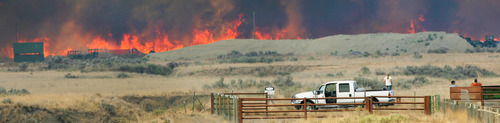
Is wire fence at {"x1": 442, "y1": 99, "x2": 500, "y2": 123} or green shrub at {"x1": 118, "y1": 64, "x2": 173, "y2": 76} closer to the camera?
wire fence at {"x1": 442, "y1": 99, "x2": 500, "y2": 123}

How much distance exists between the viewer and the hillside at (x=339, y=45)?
135 meters

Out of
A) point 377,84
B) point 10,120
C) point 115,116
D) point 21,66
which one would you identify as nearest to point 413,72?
point 377,84

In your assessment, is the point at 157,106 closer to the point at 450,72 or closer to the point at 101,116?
the point at 101,116

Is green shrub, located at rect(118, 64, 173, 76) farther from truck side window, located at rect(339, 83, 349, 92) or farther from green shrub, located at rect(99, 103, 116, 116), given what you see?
truck side window, located at rect(339, 83, 349, 92)

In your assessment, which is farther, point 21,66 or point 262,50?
point 262,50

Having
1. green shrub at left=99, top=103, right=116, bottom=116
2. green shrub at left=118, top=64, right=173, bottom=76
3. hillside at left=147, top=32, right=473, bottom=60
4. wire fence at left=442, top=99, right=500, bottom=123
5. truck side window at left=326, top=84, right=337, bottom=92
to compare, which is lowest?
green shrub at left=99, top=103, right=116, bottom=116

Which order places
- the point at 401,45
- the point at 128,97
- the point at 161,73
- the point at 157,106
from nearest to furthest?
the point at 157,106 < the point at 128,97 < the point at 161,73 < the point at 401,45

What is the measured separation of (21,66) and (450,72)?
61.6 metres

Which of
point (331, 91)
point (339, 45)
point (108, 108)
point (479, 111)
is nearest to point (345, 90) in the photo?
point (331, 91)

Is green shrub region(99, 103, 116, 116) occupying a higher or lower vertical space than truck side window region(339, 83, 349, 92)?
lower

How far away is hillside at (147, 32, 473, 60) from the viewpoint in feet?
444

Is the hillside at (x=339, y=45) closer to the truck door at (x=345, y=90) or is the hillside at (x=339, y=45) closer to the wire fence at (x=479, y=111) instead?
the truck door at (x=345, y=90)

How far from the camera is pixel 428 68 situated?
6631 centimetres

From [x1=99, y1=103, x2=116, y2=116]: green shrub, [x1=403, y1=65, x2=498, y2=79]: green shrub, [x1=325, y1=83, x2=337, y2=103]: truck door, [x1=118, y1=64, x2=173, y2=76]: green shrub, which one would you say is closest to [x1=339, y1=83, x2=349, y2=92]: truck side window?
[x1=325, y1=83, x2=337, y2=103]: truck door
